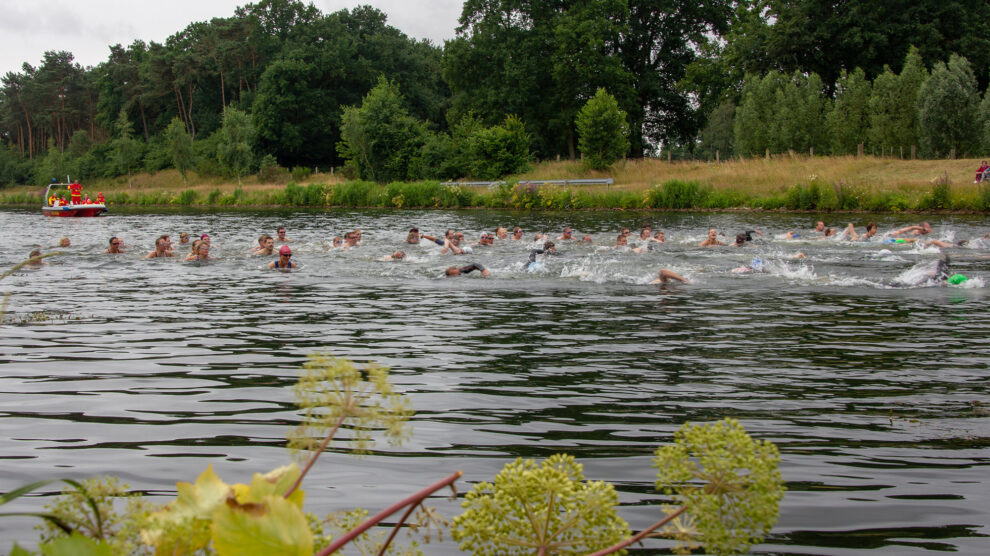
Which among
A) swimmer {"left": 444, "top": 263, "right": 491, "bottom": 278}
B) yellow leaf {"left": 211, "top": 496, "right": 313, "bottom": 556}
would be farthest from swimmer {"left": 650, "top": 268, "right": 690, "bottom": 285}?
yellow leaf {"left": 211, "top": 496, "right": 313, "bottom": 556}

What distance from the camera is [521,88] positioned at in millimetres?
65188

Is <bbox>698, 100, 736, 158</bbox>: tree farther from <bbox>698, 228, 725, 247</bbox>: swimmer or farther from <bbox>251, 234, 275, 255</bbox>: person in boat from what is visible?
<bbox>251, 234, 275, 255</bbox>: person in boat

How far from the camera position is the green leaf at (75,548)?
1372 mm

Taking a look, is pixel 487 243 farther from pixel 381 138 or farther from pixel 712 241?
pixel 381 138

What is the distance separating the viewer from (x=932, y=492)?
4664 millimetres

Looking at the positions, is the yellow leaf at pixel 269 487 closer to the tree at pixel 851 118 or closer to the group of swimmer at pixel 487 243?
the group of swimmer at pixel 487 243

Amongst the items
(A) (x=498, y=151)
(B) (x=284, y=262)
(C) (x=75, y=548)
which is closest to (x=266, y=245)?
(B) (x=284, y=262)

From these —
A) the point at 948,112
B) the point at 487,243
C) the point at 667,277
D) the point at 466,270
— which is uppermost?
the point at 948,112

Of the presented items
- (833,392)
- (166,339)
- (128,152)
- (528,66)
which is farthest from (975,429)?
(128,152)

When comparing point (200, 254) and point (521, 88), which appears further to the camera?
point (521, 88)

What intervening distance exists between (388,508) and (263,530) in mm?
383

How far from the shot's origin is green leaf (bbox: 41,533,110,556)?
4.50ft

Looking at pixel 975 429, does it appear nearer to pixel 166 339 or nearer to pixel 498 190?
pixel 166 339

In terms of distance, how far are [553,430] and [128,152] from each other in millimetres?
88765
